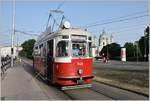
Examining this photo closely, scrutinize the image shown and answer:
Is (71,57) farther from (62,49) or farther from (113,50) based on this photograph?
(113,50)

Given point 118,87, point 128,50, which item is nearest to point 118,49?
point 128,50

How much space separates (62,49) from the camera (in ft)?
53.3

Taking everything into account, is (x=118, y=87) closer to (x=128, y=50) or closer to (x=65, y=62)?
(x=65, y=62)

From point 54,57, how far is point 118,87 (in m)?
3.65

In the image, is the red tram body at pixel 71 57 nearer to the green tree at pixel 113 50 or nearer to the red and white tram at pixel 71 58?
the red and white tram at pixel 71 58

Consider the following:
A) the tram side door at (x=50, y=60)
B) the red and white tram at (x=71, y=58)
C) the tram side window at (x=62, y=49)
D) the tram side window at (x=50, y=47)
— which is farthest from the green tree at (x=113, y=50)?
the tram side window at (x=62, y=49)

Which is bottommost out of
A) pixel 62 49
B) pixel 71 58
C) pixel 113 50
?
pixel 71 58

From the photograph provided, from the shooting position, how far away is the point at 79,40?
647 inches

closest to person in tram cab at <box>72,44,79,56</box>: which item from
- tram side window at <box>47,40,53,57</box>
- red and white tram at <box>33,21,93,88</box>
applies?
red and white tram at <box>33,21,93,88</box>

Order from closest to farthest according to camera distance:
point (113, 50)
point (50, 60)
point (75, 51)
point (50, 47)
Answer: point (75, 51) → point (50, 60) → point (50, 47) → point (113, 50)

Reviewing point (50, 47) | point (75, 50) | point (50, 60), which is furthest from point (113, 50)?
point (75, 50)

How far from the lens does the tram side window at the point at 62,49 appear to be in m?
16.1

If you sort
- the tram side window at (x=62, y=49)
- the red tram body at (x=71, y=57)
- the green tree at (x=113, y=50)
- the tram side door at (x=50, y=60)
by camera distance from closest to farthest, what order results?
the red tram body at (x=71, y=57) → the tram side window at (x=62, y=49) → the tram side door at (x=50, y=60) → the green tree at (x=113, y=50)

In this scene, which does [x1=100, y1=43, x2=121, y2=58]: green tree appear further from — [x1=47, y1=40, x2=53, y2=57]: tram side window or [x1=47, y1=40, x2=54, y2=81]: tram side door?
[x1=47, y1=40, x2=53, y2=57]: tram side window
